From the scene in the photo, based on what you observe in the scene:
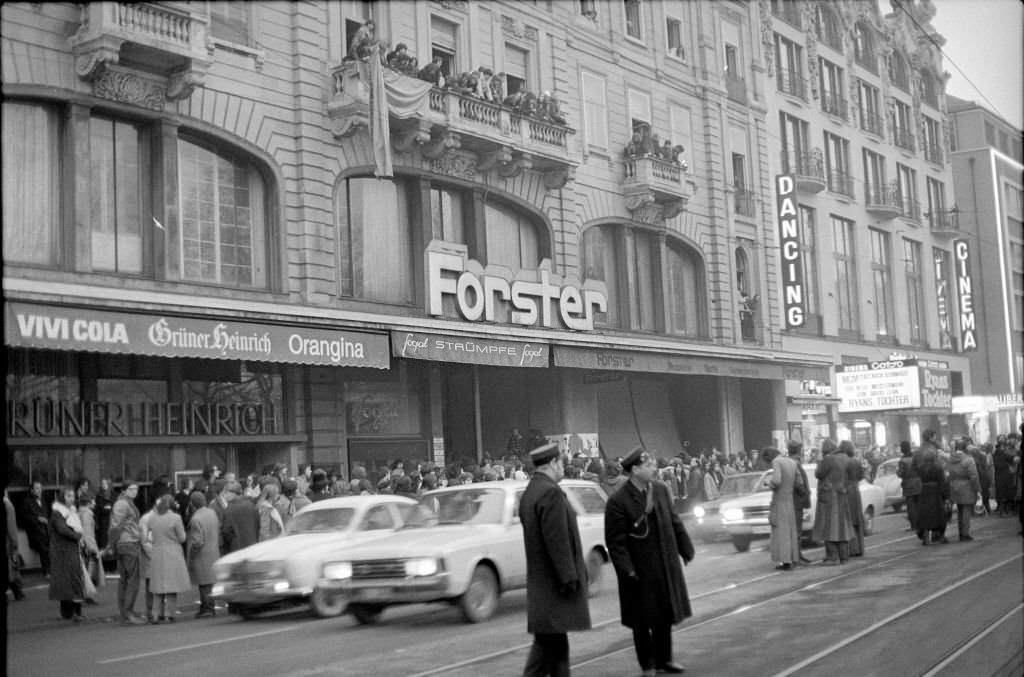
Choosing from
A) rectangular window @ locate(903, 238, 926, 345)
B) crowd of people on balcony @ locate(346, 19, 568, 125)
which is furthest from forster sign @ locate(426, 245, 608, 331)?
rectangular window @ locate(903, 238, 926, 345)

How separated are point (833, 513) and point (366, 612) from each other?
6989 millimetres

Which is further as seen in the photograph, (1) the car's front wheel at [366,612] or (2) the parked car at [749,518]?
(2) the parked car at [749,518]

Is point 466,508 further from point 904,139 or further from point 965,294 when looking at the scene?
point 965,294

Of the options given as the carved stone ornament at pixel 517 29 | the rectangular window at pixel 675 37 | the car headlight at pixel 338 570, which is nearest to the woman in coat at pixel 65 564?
the car headlight at pixel 338 570

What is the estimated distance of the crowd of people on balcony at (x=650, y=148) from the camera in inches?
1268

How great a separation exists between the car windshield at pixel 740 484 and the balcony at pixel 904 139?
34.6 meters

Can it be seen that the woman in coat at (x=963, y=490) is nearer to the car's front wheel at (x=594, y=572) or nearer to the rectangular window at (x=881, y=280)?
the car's front wheel at (x=594, y=572)

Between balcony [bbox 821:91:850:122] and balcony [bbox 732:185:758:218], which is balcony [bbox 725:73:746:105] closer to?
balcony [bbox 732:185:758:218]

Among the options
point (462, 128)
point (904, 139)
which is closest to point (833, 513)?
point (462, 128)

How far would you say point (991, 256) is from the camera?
6222 cm

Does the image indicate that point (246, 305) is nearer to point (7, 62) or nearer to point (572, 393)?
point (7, 62)

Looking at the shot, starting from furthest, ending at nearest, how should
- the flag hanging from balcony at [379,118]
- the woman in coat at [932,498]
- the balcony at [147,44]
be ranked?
the flag hanging from balcony at [379,118] < the balcony at [147,44] < the woman in coat at [932,498]

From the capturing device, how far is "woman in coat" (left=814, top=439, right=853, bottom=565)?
16469 millimetres

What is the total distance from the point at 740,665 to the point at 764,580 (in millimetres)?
6299
